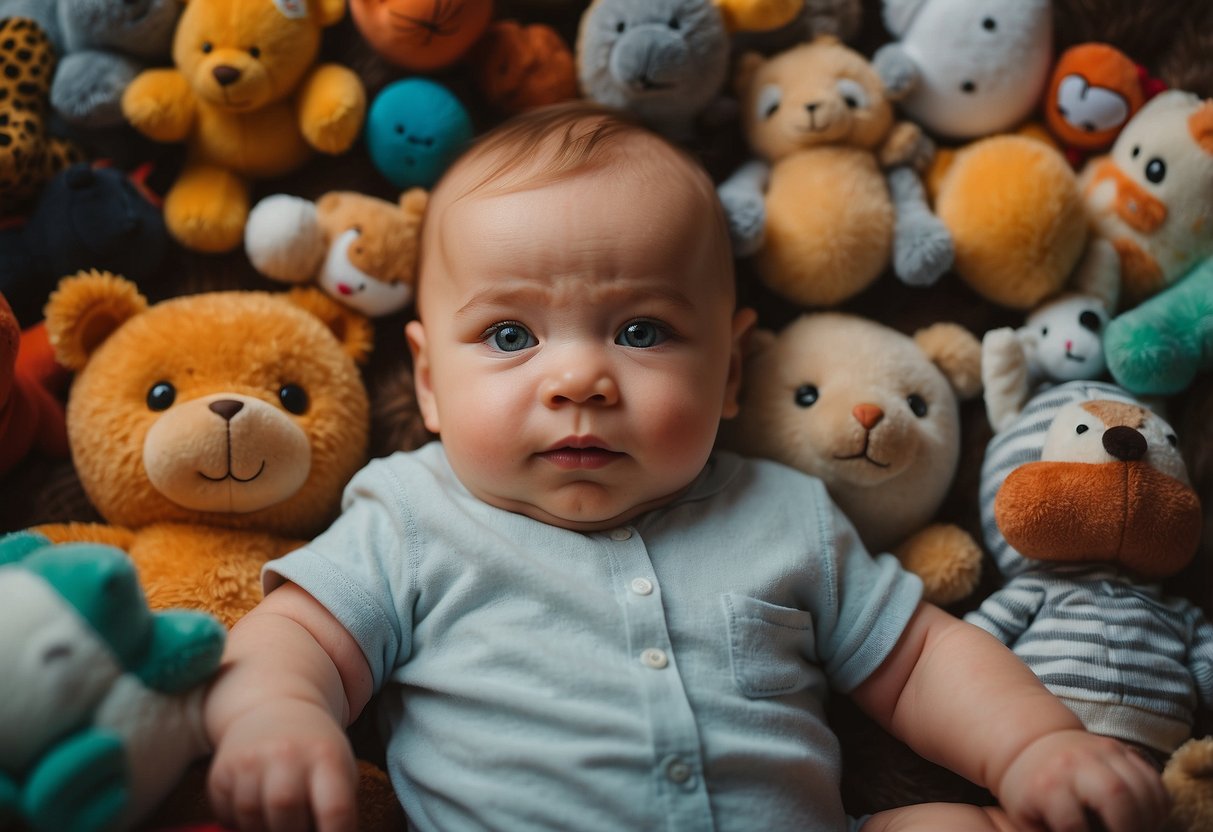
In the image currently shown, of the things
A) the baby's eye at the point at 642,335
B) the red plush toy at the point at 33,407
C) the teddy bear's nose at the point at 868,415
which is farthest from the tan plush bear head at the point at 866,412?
the red plush toy at the point at 33,407

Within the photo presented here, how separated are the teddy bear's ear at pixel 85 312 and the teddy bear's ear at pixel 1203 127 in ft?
4.24

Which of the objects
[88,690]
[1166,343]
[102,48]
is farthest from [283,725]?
[1166,343]

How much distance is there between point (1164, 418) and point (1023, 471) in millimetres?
244

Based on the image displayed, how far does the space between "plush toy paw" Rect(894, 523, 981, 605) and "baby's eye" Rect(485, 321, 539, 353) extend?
1.76 ft

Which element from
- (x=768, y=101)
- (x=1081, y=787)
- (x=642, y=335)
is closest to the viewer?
(x=1081, y=787)

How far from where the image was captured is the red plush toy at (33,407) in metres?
1.17

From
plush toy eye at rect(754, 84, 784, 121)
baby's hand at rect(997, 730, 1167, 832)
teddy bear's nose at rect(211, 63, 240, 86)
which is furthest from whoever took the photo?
plush toy eye at rect(754, 84, 784, 121)

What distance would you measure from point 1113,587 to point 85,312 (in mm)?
1198

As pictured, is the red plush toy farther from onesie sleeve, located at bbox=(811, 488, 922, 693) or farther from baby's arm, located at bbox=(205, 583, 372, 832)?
onesie sleeve, located at bbox=(811, 488, 922, 693)

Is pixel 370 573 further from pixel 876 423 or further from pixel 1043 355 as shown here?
pixel 1043 355

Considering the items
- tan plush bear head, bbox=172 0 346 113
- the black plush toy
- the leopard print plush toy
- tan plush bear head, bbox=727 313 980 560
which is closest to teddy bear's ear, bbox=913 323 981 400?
tan plush bear head, bbox=727 313 980 560

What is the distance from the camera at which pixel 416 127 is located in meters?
1.30

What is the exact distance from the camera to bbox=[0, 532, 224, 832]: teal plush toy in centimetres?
74

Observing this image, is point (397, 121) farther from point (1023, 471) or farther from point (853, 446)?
point (1023, 471)
